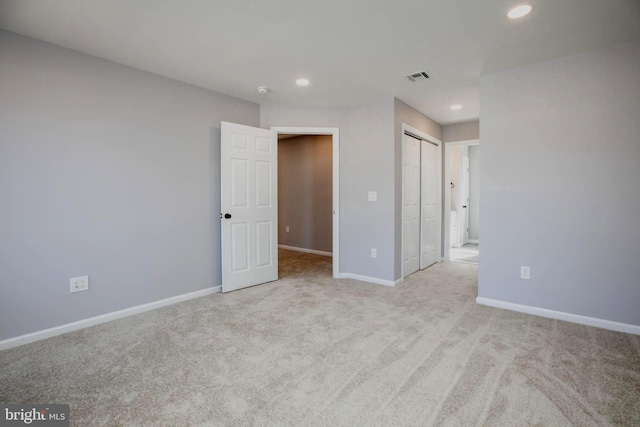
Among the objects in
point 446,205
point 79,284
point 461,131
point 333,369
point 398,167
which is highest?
point 461,131

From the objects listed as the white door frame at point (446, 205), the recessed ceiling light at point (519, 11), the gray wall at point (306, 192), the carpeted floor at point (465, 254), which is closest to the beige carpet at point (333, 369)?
the recessed ceiling light at point (519, 11)

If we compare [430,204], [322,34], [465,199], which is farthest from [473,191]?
[322,34]

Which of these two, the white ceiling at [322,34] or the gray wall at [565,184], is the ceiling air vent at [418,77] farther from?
the gray wall at [565,184]

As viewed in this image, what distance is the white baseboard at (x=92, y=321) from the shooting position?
2431 millimetres

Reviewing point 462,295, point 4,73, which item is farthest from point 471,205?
point 4,73

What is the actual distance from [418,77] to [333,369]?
2842mm

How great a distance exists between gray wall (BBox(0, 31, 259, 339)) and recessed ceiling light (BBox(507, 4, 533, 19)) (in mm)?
2943

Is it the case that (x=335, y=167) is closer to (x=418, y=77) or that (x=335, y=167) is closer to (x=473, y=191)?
(x=418, y=77)

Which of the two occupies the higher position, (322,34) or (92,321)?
(322,34)

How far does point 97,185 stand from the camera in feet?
9.26

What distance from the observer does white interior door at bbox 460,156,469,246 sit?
729cm

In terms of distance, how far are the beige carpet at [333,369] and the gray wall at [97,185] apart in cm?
35

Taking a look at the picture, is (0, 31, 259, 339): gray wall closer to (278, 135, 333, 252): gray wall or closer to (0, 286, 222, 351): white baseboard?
(0, 286, 222, 351): white baseboard

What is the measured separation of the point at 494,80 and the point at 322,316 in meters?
2.84
